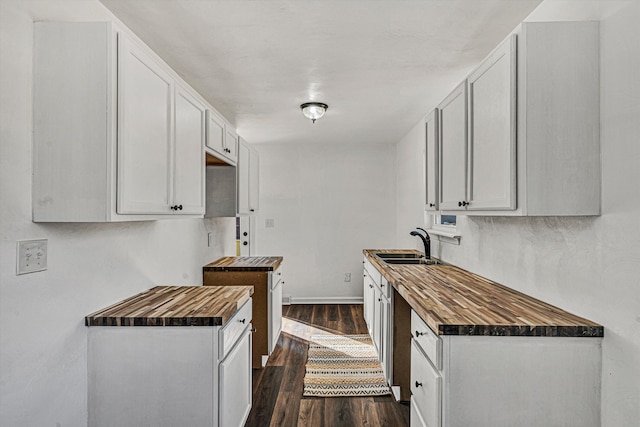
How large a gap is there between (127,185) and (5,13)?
2.29 feet

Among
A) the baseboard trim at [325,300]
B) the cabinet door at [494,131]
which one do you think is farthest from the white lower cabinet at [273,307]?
the cabinet door at [494,131]

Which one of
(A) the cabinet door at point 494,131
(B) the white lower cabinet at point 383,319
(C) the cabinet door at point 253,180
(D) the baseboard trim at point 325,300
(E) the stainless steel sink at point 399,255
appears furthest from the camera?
(D) the baseboard trim at point 325,300

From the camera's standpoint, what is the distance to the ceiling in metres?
1.85

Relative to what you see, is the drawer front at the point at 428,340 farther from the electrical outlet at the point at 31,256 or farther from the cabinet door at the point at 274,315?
the cabinet door at the point at 274,315

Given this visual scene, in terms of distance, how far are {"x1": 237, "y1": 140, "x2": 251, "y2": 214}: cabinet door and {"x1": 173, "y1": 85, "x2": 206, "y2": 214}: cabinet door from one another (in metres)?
0.91

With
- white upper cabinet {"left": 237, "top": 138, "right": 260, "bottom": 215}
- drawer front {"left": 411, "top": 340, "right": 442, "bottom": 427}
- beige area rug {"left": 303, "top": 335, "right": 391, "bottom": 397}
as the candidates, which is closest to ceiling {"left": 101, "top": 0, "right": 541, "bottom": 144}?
white upper cabinet {"left": 237, "top": 138, "right": 260, "bottom": 215}

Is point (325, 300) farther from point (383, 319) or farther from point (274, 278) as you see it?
point (383, 319)

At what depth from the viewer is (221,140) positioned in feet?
9.17

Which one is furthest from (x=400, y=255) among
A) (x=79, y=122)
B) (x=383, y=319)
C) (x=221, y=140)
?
(x=79, y=122)

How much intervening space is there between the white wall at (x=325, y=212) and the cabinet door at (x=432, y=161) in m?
2.81

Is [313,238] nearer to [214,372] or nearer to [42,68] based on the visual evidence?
[214,372]

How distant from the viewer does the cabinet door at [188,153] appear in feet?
6.72

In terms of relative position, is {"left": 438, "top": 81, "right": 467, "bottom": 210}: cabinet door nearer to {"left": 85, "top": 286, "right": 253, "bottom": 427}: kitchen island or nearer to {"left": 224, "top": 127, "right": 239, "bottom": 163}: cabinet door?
{"left": 85, "top": 286, "right": 253, "bottom": 427}: kitchen island

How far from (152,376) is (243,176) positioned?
2.06m
